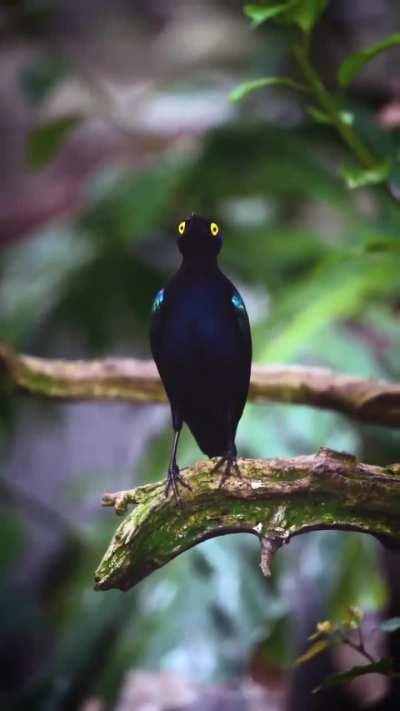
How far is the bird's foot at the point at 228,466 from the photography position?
84 cm

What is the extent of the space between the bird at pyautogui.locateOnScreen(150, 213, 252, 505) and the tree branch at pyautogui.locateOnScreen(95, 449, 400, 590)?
1.8 inches

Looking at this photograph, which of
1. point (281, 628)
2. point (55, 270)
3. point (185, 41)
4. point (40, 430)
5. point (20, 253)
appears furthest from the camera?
point (185, 41)

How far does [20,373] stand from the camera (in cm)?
140

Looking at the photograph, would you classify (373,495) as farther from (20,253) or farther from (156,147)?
(156,147)

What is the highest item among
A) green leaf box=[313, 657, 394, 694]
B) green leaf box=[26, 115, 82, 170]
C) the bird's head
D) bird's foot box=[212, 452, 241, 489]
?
green leaf box=[26, 115, 82, 170]

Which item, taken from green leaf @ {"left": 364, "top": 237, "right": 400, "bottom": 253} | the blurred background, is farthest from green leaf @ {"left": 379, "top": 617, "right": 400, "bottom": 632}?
green leaf @ {"left": 364, "top": 237, "right": 400, "bottom": 253}

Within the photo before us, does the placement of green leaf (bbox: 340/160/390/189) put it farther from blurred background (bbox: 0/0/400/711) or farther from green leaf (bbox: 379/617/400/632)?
green leaf (bbox: 379/617/400/632)

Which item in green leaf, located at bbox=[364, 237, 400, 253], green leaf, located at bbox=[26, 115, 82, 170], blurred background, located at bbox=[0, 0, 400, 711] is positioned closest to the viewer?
green leaf, located at bbox=[364, 237, 400, 253]

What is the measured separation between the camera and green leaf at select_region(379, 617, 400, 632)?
88 centimetres

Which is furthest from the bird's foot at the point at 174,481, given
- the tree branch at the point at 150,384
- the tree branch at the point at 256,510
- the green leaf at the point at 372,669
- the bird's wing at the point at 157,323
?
the tree branch at the point at 150,384

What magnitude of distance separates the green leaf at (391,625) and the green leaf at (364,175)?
510 mm

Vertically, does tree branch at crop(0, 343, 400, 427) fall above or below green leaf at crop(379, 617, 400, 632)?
above

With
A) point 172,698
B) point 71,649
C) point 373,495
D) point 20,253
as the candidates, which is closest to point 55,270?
point 20,253

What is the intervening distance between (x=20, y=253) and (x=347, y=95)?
104 cm
